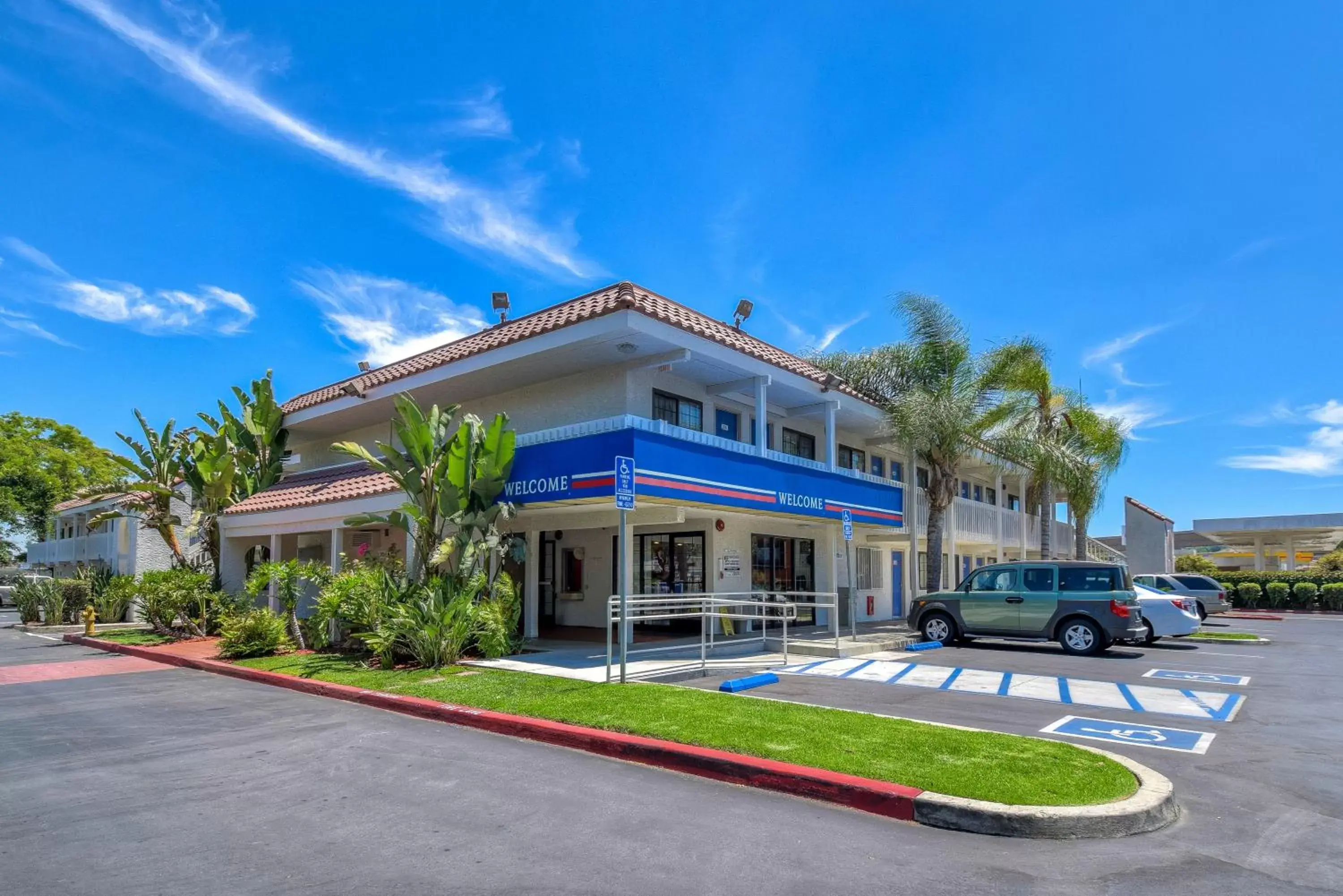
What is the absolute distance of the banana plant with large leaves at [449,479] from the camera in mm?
14148

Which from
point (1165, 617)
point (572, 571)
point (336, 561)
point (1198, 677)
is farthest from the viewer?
point (572, 571)

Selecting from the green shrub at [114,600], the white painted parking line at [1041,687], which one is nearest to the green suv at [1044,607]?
the white painted parking line at [1041,687]

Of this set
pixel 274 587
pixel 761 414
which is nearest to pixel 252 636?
pixel 274 587

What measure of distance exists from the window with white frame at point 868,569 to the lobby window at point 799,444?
12.5 ft

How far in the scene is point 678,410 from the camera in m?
17.8

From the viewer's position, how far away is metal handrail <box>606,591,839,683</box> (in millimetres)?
12220

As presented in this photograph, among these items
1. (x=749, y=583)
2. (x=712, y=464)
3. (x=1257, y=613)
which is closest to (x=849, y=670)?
(x=712, y=464)

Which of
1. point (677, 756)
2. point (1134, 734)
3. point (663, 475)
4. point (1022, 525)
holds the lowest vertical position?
point (1134, 734)

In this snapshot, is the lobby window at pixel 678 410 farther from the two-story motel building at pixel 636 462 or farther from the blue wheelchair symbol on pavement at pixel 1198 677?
the blue wheelchair symbol on pavement at pixel 1198 677

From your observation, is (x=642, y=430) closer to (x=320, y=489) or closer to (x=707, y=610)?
(x=707, y=610)

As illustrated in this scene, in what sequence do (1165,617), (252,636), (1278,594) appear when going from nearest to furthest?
(252,636), (1165,617), (1278,594)

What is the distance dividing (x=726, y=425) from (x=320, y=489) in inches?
375

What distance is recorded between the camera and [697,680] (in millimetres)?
12031

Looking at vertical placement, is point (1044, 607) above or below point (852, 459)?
below
